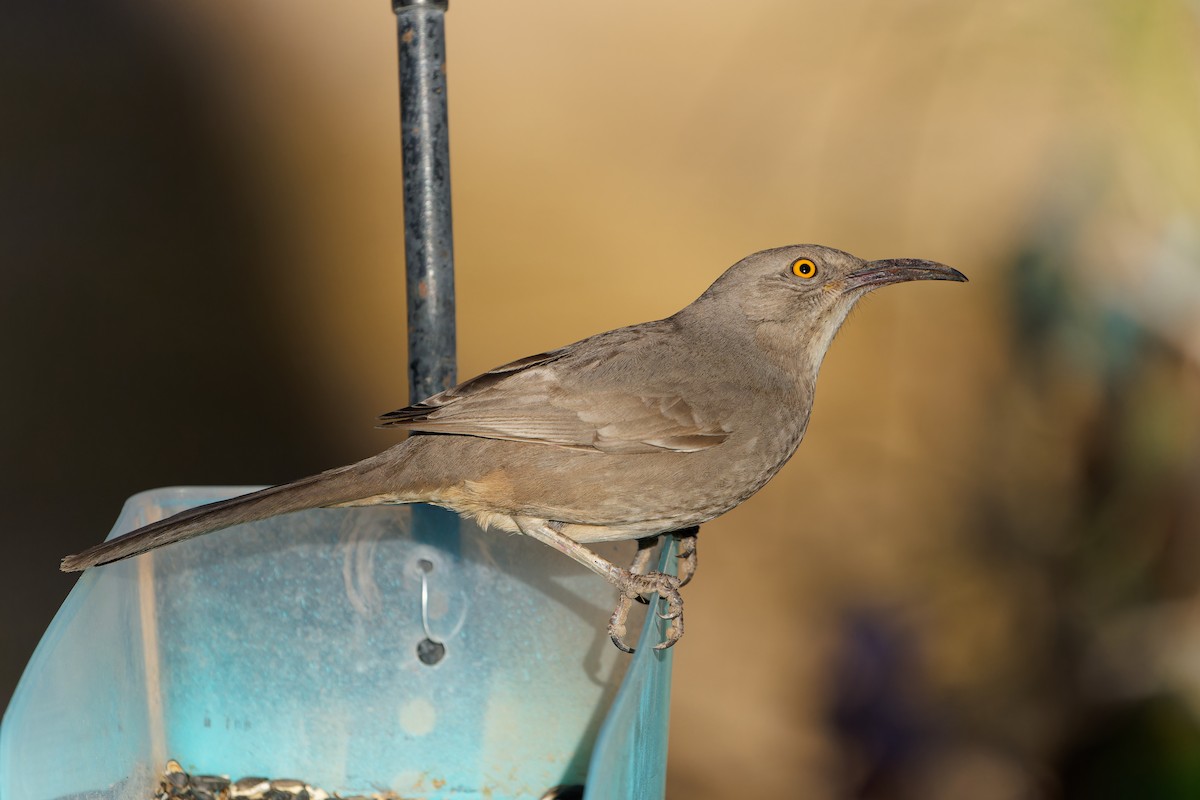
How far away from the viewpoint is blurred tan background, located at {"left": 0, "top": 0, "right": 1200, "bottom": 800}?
530 centimetres

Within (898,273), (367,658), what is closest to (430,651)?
(367,658)

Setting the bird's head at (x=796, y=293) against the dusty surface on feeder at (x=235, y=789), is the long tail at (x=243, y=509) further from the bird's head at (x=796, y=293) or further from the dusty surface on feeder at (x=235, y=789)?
the bird's head at (x=796, y=293)

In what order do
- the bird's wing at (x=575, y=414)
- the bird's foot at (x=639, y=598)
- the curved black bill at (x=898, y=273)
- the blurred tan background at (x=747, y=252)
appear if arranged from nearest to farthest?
the bird's foot at (x=639, y=598)
the bird's wing at (x=575, y=414)
the curved black bill at (x=898, y=273)
the blurred tan background at (x=747, y=252)

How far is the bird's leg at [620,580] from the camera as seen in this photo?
2986 mm

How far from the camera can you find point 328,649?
124 inches

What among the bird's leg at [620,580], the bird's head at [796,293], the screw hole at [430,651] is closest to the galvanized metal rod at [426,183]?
the bird's leg at [620,580]

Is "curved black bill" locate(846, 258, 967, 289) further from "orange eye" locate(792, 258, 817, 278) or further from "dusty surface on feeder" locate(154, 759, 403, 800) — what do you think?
"dusty surface on feeder" locate(154, 759, 403, 800)

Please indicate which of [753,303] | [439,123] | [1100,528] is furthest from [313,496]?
[1100,528]

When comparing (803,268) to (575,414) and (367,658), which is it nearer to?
(575,414)

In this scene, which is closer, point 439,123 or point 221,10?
point 439,123

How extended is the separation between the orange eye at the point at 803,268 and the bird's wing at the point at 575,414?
53 cm

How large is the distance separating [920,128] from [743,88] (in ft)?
2.64

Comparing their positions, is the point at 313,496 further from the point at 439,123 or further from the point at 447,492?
the point at 439,123

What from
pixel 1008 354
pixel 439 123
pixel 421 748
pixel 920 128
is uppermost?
pixel 920 128
